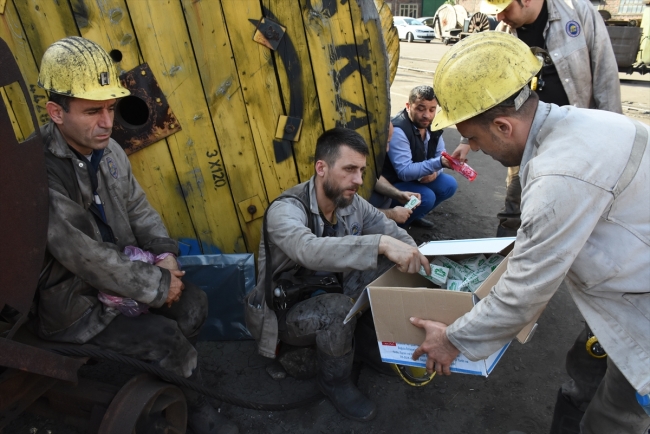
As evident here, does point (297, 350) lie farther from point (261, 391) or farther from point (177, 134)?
point (177, 134)

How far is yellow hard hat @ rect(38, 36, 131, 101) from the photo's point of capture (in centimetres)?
221

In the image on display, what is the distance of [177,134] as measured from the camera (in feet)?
10.5

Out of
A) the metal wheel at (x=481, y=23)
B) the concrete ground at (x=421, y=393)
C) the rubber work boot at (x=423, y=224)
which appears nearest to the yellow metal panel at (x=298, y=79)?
the concrete ground at (x=421, y=393)

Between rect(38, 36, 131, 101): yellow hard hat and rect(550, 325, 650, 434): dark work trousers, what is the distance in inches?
102

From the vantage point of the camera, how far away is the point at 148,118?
124 inches

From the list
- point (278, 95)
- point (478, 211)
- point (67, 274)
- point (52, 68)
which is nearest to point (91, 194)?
point (67, 274)

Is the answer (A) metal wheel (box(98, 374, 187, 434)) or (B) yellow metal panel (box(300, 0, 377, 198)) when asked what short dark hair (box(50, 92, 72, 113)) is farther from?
(B) yellow metal panel (box(300, 0, 377, 198))

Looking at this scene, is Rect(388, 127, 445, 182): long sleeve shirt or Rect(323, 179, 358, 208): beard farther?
Rect(388, 127, 445, 182): long sleeve shirt

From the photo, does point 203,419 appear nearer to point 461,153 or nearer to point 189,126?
point 189,126

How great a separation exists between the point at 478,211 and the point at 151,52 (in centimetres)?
378

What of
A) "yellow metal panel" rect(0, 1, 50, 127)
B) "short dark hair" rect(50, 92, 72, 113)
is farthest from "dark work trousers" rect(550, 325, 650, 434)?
"yellow metal panel" rect(0, 1, 50, 127)

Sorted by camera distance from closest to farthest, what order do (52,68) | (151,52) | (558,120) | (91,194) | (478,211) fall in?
(558,120) < (52,68) < (91,194) < (151,52) < (478,211)

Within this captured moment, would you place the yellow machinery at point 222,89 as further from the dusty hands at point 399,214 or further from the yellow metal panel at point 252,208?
the dusty hands at point 399,214

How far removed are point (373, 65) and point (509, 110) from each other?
1.70 meters
